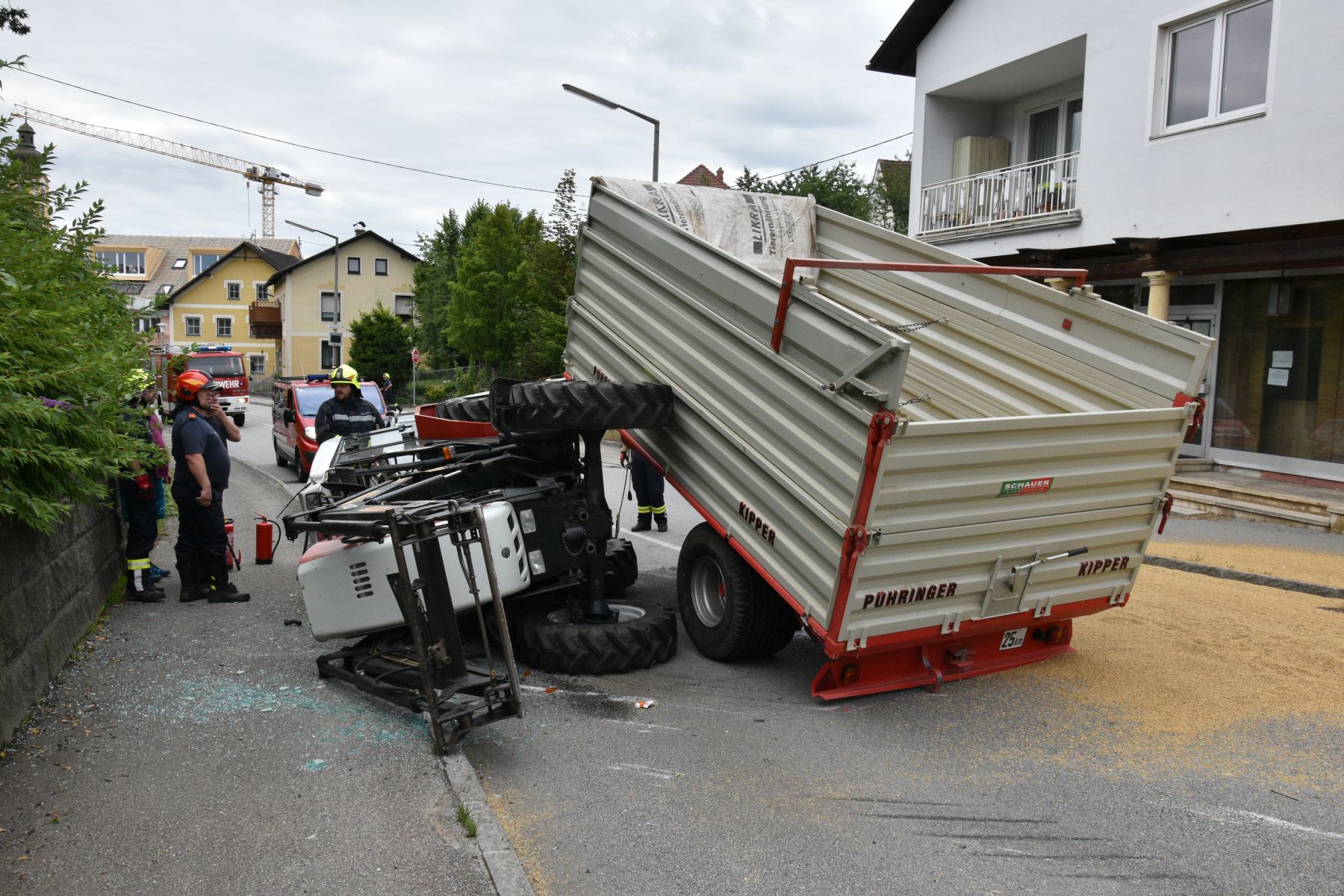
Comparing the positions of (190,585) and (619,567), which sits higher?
(619,567)

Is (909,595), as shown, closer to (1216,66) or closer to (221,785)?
(221,785)

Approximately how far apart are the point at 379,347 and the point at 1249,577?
44.1 metres

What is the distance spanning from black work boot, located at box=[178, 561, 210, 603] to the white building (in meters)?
11.4

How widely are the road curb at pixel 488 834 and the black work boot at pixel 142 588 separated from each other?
3887 millimetres

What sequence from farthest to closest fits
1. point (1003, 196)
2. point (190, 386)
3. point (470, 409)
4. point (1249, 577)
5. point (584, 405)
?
1. point (1003, 196)
2. point (1249, 577)
3. point (470, 409)
4. point (190, 386)
5. point (584, 405)

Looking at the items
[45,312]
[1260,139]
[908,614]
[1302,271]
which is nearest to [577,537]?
[908,614]

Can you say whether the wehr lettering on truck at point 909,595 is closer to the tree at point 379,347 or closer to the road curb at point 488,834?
the road curb at point 488,834

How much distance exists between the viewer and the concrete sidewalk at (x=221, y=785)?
143 inches

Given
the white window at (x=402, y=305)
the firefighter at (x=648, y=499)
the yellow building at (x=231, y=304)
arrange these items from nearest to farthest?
the firefighter at (x=648, y=499) < the white window at (x=402, y=305) < the yellow building at (x=231, y=304)

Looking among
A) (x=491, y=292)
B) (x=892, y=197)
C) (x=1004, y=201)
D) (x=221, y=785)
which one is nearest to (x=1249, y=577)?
(x=221, y=785)

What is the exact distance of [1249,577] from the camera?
8.68 m

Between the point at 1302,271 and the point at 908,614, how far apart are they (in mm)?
10474

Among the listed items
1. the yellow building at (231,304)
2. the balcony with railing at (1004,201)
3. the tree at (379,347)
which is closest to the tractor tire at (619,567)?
the balcony with railing at (1004,201)

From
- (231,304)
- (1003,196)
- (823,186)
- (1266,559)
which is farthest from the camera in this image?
(231,304)
